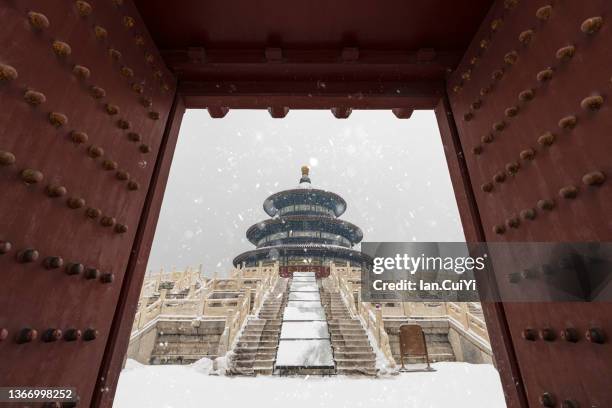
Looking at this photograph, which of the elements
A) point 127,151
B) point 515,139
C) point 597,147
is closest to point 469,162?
point 515,139

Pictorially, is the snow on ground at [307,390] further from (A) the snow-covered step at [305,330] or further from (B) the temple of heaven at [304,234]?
(B) the temple of heaven at [304,234]

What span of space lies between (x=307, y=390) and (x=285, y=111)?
5.22m

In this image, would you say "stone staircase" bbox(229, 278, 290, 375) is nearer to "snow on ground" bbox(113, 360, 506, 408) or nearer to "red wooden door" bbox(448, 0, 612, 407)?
"snow on ground" bbox(113, 360, 506, 408)

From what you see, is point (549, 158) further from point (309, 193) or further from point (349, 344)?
point (309, 193)

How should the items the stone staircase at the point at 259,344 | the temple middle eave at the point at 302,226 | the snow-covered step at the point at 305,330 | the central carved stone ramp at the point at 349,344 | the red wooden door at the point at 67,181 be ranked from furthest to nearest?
the temple middle eave at the point at 302,226 → the snow-covered step at the point at 305,330 → the stone staircase at the point at 259,344 → the central carved stone ramp at the point at 349,344 → the red wooden door at the point at 67,181

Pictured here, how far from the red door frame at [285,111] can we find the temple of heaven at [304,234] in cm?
2321

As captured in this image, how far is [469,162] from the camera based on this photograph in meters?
1.98

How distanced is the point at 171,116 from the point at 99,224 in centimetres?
105

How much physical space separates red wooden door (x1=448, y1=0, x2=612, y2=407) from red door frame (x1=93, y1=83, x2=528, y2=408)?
0.17ft

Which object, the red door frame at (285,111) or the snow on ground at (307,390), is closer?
the red door frame at (285,111)

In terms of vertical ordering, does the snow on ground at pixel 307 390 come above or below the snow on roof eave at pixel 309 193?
below

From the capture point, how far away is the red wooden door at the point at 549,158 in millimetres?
1109

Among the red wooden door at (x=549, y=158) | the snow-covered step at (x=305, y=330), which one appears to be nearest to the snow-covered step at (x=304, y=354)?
the snow-covered step at (x=305, y=330)

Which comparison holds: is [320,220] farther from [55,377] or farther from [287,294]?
[55,377]
